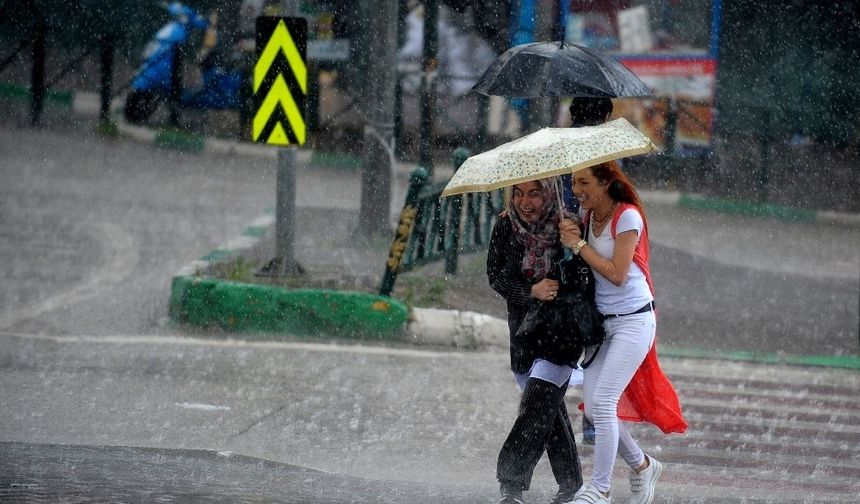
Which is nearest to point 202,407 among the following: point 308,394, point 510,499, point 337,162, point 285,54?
point 308,394

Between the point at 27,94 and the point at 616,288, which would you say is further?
the point at 27,94

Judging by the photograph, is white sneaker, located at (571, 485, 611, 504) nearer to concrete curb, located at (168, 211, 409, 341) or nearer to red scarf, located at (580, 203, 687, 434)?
red scarf, located at (580, 203, 687, 434)

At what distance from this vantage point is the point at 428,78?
1395 cm

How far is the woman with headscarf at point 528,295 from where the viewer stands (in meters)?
5.41

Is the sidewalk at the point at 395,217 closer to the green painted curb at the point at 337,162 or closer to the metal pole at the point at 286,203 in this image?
the green painted curb at the point at 337,162

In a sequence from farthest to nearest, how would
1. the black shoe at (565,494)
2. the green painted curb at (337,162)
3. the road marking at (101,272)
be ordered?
the green painted curb at (337,162)
the road marking at (101,272)
the black shoe at (565,494)

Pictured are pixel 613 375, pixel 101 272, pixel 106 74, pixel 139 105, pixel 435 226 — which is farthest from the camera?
pixel 139 105

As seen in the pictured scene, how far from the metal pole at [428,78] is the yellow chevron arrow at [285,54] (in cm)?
342

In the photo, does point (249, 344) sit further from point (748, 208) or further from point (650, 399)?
point (748, 208)

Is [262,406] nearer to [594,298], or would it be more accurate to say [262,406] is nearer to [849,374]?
[594,298]

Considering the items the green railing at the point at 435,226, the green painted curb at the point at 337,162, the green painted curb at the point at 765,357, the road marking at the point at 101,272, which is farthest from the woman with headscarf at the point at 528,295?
the green painted curb at the point at 337,162

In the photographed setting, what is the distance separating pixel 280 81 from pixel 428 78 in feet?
13.6

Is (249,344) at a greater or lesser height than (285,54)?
lesser

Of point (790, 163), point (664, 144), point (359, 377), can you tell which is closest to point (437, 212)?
point (359, 377)
